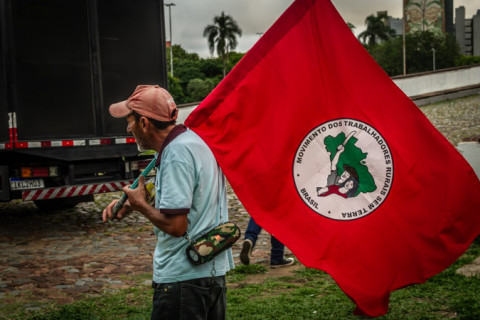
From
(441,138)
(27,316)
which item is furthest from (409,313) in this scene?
(27,316)

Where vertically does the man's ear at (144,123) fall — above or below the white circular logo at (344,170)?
above

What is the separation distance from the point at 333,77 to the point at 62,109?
6.26m

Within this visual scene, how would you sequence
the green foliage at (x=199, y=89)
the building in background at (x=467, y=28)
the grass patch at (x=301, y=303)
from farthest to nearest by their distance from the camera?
the building in background at (x=467, y=28)
the green foliage at (x=199, y=89)
the grass patch at (x=301, y=303)

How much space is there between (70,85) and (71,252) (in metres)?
2.70

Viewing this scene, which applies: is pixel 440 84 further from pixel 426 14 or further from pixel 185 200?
pixel 426 14

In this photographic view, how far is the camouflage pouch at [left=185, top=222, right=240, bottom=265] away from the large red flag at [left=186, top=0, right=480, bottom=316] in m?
0.70

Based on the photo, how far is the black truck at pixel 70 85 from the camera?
8555 millimetres

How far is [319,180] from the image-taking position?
3596 millimetres

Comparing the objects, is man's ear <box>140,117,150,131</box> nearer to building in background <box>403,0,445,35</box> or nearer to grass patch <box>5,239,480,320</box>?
grass patch <box>5,239,480,320</box>

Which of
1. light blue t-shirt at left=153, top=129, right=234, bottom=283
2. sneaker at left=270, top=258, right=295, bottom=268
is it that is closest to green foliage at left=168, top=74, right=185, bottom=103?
sneaker at left=270, top=258, right=295, bottom=268

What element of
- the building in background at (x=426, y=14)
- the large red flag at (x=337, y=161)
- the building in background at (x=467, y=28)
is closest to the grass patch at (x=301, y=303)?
the large red flag at (x=337, y=161)

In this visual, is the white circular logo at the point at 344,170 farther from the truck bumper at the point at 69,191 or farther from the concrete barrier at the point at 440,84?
the concrete barrier at the point at 440,84

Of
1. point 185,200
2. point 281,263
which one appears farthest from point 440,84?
point 185,200

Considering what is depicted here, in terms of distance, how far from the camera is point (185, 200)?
8.99 ft
